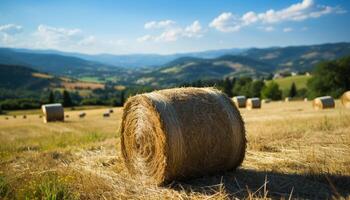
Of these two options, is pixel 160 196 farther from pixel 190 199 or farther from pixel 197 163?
pixel 197 163

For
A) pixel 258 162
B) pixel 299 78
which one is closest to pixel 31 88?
pixel 299 78

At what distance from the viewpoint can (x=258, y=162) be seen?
9656 millimetres

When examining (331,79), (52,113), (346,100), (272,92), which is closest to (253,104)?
(346,100)

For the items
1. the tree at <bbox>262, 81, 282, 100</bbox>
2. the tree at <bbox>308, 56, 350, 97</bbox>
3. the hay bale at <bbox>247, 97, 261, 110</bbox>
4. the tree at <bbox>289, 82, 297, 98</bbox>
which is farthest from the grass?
the hay bale at <bbox>247, 97, 261, 110</bbox>

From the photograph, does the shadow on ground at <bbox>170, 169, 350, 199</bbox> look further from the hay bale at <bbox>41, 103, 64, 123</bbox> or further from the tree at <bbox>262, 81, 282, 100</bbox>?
the tree at <bbox>262, 81, 282, 100</bbox>

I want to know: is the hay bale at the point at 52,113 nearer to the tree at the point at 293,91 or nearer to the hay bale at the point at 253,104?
the hay bale at the point at 253,104

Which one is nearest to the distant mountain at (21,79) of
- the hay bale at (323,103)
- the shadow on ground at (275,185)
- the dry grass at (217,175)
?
the hay bale at (323,103)

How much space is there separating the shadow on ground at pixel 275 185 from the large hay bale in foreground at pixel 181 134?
294mm

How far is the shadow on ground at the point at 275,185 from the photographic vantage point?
7.02 m

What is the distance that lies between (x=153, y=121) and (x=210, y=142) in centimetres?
116

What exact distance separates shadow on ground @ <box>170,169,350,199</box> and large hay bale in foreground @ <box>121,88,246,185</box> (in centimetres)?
29

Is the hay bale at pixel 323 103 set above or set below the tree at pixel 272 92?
above

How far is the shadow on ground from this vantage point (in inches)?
276

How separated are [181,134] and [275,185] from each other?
6.15ft
